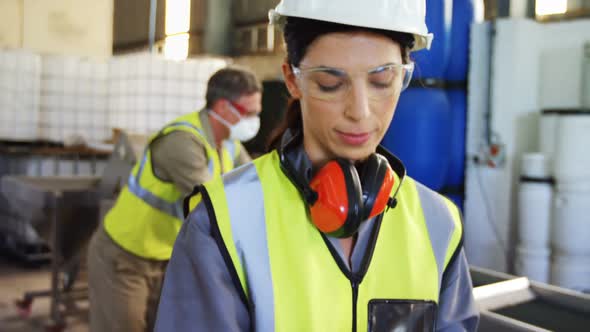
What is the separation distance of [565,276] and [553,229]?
28 cm

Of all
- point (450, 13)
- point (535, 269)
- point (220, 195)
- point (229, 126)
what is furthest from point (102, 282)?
point (535, 269)

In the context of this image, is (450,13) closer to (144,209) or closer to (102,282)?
(144,209)

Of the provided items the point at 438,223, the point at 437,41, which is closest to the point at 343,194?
the point at 438,223

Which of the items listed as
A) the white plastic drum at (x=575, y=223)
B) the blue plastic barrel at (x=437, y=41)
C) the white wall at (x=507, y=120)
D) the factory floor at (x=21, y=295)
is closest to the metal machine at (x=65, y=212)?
the factory floor at (x=21, y=295)

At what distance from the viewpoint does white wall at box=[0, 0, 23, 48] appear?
5660mm

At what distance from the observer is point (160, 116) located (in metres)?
5.05

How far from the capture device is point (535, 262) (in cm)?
338

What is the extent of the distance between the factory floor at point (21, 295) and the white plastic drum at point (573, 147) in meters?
3.16

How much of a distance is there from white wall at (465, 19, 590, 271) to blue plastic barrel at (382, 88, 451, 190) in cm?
86

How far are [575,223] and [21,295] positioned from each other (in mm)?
3866

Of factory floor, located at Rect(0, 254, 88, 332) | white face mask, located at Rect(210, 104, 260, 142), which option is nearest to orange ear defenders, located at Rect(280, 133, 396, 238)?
white face mask, located at Rect(210, 104, 260, 142)

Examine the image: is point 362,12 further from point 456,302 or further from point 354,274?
point 456,302

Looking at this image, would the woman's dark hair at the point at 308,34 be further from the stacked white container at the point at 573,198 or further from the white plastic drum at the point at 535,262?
the white plastic drum at the point at 535,262

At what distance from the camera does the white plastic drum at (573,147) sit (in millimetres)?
3240
